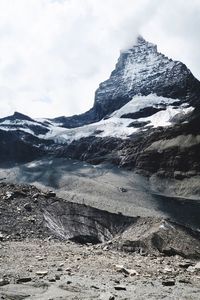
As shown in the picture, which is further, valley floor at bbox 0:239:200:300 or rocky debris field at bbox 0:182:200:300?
rocky debris field at bbox 0:182:200:300

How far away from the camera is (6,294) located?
1695cm

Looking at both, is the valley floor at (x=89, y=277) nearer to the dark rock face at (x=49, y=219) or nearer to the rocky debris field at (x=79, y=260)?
the rocky debris field at (x=79, y=260)

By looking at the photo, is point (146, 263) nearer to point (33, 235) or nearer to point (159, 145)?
point (33, 235)

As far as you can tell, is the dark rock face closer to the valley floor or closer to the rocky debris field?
the rocky debris field

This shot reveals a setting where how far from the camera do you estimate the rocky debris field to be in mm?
18484

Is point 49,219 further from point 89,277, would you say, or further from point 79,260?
point 89,277

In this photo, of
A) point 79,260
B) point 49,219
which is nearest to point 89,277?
point 79,260

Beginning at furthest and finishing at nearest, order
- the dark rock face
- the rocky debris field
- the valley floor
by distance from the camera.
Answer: the dark rock face < the rocky debris field < the valley floor

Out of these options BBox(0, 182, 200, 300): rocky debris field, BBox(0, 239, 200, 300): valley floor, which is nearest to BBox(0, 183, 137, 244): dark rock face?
BBox(0, 182, 200, 300): rocky debris field

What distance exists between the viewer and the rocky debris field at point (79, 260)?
18484 mm

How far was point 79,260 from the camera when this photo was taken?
2572 centimetres

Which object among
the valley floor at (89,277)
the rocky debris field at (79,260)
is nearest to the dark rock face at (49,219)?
the rocky debris field at (79,260)

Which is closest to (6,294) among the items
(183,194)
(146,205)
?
(146,205)

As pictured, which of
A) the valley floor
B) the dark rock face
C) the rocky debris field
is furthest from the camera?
the dark rock face
